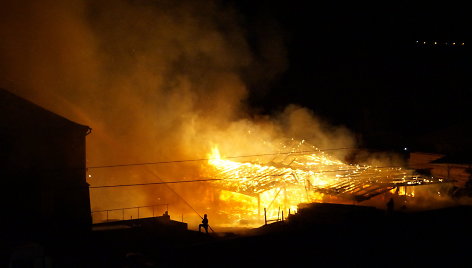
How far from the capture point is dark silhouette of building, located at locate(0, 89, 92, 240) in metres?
12.2

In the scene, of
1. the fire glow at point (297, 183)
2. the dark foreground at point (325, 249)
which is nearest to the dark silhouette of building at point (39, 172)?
the dark foreground at point (325, 249)

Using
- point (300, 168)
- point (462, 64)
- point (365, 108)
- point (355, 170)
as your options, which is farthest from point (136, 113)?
point (462, 64)

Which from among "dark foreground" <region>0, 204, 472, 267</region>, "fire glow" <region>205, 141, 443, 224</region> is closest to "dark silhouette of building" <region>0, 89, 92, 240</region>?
"dark foreground" <region>0, 204, 472, 267</region>

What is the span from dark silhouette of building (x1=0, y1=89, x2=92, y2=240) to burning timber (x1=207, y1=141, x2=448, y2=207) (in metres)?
5.62

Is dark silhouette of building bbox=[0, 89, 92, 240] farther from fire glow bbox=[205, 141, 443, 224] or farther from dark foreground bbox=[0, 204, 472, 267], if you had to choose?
fire glow bbox=[205, 141, 443, 224]

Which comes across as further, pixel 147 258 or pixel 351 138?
pixel 351 138

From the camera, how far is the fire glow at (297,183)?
1550cm

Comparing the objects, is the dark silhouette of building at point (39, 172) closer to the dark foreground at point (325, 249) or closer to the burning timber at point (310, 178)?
the dark foreground at point (325, 249)

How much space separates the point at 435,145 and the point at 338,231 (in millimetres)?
18515

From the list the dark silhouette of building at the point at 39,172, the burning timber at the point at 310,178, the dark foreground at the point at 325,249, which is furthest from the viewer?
the burning timber at the point at 310,178

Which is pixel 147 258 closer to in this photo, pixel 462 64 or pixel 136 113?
pixel 136 113

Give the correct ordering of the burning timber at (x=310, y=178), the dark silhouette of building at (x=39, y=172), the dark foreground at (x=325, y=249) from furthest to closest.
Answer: the burning timber at (x=310, y=178) → the dark silhouette of building at (x=39, y=172) → the dark foreground at (x=325, y=249)

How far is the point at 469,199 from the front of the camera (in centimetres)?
1605

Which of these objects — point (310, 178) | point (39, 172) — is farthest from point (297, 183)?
point (39, 172)
